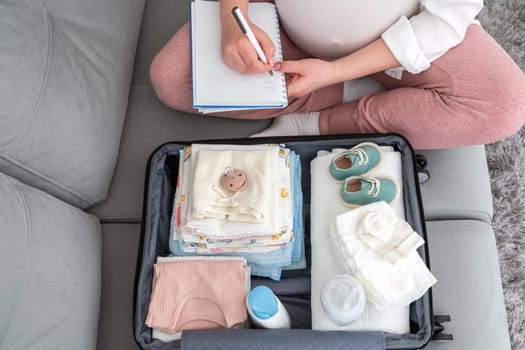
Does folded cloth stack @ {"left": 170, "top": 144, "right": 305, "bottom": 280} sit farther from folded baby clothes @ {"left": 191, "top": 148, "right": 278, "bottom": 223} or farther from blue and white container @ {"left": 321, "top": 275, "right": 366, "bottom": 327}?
blue and white container @ {"left": 321, "top": 275, "right": 366, "bottom": 327}

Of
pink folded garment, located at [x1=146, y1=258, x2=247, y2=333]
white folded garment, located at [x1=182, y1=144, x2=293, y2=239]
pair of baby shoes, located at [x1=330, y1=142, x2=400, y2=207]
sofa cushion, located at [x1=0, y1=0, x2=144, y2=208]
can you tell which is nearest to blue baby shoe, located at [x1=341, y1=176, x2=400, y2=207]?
pair of baby shoes, located at [x1=330, y1=142, x2=400, y2=207]

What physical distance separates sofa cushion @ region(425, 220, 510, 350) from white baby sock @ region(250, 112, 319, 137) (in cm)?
31

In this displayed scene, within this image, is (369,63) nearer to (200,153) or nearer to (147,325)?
(200,153)

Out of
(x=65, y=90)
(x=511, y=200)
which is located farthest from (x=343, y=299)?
(x=511, y=200)

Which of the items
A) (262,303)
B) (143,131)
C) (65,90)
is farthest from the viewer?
(143,131)

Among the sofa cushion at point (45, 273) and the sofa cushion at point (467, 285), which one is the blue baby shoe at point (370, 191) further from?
the sofa cushion at point (45, 273)

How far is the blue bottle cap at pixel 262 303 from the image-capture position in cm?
73

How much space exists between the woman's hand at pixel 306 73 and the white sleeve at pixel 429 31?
4.7 inches

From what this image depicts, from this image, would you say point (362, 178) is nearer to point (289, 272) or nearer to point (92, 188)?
point (289, 272)

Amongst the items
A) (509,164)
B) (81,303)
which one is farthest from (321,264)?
(509,164)

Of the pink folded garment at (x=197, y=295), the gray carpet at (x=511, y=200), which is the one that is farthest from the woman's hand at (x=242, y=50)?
the gray carpet at (x=511, y=200)

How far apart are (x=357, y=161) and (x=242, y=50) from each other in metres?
0.28

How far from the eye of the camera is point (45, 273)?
0.73 m

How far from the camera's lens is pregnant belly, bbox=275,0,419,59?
2.84 ft
